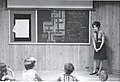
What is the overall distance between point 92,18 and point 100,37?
1.23ft

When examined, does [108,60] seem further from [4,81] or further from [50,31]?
[4,81]

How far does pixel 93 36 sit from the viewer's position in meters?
2.79

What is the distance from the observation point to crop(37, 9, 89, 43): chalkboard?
259 cm

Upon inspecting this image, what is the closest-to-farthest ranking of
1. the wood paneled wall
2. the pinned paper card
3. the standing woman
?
the pinned paper card → the wood paneled wall → the standing woman

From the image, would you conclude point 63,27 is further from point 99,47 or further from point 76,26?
point 99,47

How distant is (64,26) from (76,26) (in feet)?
0.44

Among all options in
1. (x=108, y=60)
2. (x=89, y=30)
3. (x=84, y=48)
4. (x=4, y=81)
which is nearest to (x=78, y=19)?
(x=89, y=30)

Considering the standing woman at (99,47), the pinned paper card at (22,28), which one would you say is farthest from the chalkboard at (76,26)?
the pinned paper card at (22,28)

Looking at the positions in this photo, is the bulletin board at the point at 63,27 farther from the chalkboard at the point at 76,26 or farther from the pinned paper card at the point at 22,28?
the pinned paper card at the point at 22,28

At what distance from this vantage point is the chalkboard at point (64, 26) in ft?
8.49

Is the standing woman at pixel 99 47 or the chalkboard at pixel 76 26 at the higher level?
the chalkboard at pixel 76 26

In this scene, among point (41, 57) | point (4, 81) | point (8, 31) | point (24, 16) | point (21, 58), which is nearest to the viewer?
point (4, 81)

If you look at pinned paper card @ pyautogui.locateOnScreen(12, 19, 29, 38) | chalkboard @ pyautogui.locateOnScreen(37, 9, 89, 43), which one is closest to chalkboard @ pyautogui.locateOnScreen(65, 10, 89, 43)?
chalkboard @ pyautogui.locateOnScreen(37, 9, 89, 43)

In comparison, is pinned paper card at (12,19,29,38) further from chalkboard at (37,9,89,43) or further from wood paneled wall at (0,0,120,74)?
chalkboard at (37,9,89,43)
